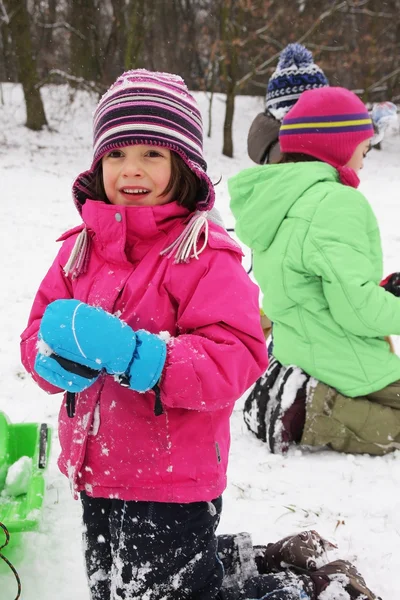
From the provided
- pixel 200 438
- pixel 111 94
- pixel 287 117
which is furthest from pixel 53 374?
pixel 287 117

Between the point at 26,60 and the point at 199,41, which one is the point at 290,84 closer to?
the point at 26,60

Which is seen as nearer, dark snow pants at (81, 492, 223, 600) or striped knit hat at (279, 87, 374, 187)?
dark snow pants at (81, 492, 223, 600)

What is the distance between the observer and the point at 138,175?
1.56 metres

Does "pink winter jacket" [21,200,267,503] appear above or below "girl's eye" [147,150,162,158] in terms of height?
below

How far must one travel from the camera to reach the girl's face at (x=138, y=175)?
1.57m

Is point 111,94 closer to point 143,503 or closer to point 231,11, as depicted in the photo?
point 143,503

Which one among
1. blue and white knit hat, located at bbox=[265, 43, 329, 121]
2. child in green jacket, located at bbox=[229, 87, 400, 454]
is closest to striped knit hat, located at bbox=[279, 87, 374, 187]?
child in green jacket, located at bbox=[229, 87, 400, 454]

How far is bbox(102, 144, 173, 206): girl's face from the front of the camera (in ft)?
5.14

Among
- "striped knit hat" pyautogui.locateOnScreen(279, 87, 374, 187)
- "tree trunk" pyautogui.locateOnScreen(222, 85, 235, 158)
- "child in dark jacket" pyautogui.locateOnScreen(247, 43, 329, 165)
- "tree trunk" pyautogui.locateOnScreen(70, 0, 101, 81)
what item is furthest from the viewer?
"tree trunk" pyautogui.locateOnScreen(70, 0, 101, 81)

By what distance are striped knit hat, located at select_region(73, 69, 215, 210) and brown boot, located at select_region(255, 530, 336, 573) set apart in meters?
1.28

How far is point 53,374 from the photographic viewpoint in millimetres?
1399

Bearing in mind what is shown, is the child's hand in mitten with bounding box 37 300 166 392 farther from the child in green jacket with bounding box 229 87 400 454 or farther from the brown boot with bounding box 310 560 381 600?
the child in green jacket with bounding box 229 87 400 454

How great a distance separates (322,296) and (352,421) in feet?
2.20

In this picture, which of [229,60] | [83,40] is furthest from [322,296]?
[83,40]
